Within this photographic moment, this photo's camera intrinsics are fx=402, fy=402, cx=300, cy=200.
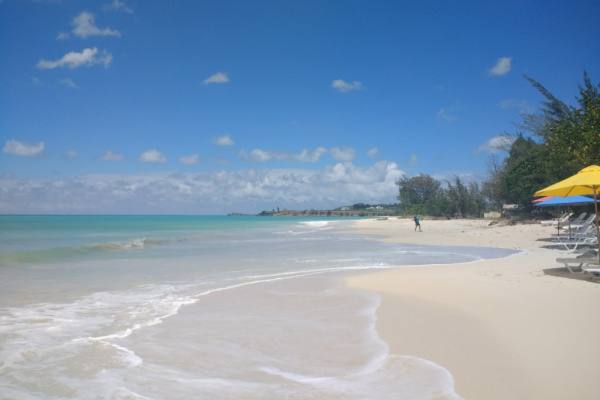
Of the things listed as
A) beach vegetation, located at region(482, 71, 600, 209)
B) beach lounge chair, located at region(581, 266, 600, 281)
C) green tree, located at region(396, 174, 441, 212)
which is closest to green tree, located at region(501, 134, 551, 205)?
beach vegetation, located at region(482, 71, 600, 209)

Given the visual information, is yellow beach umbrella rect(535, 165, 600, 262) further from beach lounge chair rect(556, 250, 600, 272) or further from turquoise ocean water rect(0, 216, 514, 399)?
turquoise ocean water rect(0, 216, 514, 399)

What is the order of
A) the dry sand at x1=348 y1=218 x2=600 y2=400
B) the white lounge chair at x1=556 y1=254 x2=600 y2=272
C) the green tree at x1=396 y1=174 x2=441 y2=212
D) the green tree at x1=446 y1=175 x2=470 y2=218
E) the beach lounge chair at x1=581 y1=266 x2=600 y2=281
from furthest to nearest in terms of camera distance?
the green tree at x1=396 y1=174 x2=441 y2=212
the green tree at x1=446 y1=175 x2=470 y2=218
the white lounge chair at x1=556 y1=254 x2=600 y2=272
the beach lounge chair at x1=581 y1=266 x2=600 y2=281
the dry sand at x1=348 y1=218 x2=600 y2=400

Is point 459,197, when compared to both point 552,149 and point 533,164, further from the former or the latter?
point 552,149

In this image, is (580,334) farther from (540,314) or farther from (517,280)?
(517,280)

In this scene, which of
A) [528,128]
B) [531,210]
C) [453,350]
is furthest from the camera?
[531,210]

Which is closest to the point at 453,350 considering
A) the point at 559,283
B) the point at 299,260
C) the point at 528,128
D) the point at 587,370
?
the point at 587,370

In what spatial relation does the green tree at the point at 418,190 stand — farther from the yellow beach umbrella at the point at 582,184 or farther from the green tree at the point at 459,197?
the yellow beach umbrella at the point at 582,184

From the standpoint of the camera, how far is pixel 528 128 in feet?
99.4

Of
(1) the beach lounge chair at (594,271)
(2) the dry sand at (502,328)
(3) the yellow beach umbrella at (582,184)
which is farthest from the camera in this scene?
(3) the yellow beach umbrella at (582,184)

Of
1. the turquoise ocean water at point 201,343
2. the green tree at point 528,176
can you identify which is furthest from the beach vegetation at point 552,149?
the turquoise ocean water at point 201,343

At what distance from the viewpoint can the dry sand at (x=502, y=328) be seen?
3759 mm

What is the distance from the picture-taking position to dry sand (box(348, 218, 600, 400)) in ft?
12.3

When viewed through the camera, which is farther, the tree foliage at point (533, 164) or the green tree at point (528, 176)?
the green tree at point (528, 176)

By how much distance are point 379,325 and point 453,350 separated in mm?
1350
